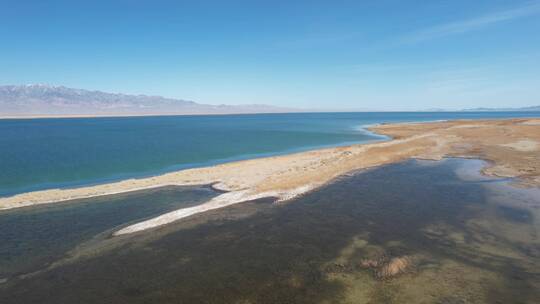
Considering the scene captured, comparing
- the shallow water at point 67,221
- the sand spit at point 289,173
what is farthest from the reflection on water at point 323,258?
the sand spit at point 289,173

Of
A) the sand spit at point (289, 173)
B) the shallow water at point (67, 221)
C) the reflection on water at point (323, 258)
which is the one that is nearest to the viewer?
the reflection on water at point (323, 258)

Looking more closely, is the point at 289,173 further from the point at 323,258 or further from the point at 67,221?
the point at 67,221

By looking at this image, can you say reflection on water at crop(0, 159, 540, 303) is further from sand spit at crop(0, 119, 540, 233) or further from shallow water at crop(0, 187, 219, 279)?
sand spit at crop(0, 119, 540, 233)

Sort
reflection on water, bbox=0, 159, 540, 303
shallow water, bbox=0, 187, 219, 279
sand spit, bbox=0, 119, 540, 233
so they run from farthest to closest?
sand spit, bbox=0, 119, 540, 233
shallow water, bbox=0, 187, 219, 279
reflection on water, bbox=0, 159, 540, 303

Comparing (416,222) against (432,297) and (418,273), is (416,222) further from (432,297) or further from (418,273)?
(432,297)

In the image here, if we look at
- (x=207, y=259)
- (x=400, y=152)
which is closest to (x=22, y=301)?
(x=207, y=259)

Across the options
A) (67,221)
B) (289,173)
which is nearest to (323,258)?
(67,221)

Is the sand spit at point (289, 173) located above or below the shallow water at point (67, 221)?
above

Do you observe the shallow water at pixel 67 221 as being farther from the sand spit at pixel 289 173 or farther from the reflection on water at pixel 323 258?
the reflection on water at pixel 323 258

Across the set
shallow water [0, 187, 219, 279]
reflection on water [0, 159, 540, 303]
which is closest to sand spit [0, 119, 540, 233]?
shallow water [0, 187, 219, 279]

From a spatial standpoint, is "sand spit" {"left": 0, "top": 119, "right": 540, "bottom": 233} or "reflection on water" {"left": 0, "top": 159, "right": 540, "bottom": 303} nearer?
"reflection on water" {"left": 0, "top": 159, "right": 540, "bottom": 303}
